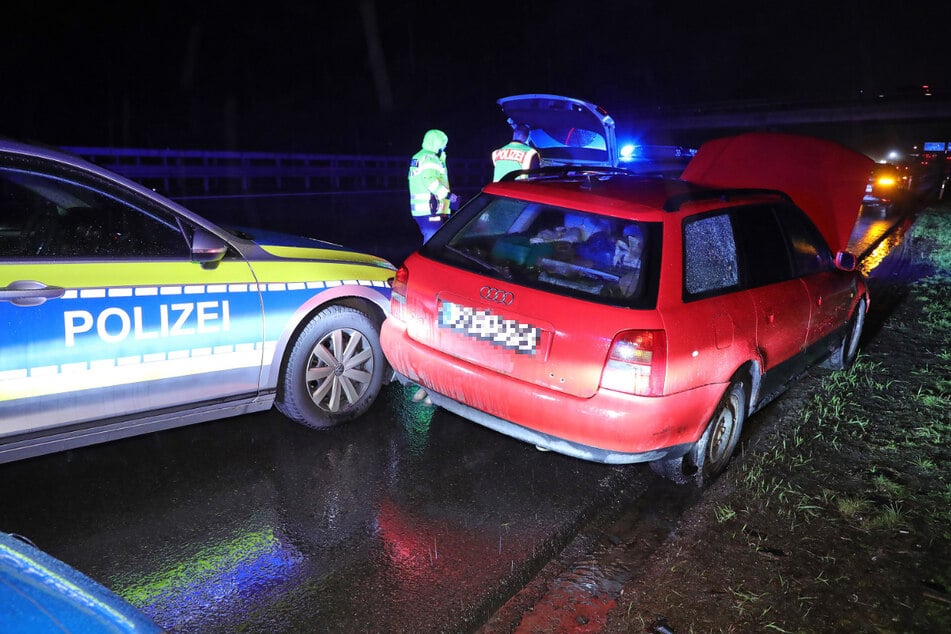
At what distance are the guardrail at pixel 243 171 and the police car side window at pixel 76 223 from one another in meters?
14.9

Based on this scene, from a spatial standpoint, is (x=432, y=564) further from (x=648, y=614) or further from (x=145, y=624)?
(x=145, y=624)

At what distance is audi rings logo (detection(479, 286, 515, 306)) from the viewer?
3707 mm

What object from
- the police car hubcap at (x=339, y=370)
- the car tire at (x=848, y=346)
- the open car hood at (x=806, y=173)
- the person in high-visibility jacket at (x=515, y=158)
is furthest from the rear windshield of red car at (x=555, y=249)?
the open car hood at (x=806, y=173)

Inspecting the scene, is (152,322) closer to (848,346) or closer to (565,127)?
(848,346)

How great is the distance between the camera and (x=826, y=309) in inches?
199

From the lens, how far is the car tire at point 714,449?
400 centimetres

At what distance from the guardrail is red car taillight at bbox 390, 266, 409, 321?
15193 mm

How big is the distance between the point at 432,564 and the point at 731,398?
6.19 ft

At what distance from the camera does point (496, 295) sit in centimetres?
375

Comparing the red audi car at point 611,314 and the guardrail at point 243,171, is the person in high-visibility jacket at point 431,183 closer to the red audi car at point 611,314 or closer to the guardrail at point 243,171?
the red audi car at point 611,314

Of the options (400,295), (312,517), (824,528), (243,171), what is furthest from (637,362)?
(243,171)

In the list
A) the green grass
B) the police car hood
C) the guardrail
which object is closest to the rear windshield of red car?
the police car hood

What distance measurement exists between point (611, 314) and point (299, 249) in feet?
6.44

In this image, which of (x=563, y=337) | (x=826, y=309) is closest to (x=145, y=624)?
(x=563, y=337)
